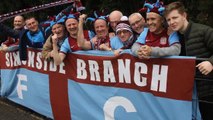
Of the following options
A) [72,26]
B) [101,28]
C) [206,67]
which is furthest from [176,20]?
[72,26]

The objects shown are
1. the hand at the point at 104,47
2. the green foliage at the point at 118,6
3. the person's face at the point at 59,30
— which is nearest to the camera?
the hand at the point at 104,47

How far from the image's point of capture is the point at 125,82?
195 inches

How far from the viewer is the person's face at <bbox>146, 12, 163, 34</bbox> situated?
14.9 feet

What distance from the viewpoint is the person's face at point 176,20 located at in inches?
168

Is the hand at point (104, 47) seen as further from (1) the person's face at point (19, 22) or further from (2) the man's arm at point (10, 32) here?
(1) the person's face at point (19, 22)

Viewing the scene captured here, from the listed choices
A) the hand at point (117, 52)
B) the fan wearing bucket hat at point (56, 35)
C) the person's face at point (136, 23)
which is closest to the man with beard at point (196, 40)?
the hand at point (117, 52)

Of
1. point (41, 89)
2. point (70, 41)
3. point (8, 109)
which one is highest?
point (70, 41)

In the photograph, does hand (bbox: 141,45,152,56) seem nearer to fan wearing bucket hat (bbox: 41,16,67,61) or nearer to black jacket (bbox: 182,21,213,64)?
black jacket (bbox: 182,21,213,64)

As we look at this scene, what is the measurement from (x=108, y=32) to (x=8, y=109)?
10.1ft

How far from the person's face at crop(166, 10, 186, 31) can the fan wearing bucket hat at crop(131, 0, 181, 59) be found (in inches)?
6.3

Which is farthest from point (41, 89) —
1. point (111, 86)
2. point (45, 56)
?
point (111, 86)

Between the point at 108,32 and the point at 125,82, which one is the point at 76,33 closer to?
the point at 108,32

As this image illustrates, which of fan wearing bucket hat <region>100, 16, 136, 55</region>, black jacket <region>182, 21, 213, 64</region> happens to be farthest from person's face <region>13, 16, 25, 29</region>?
black jacket <region>182, 21, 213, 64</region>

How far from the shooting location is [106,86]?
527cm
